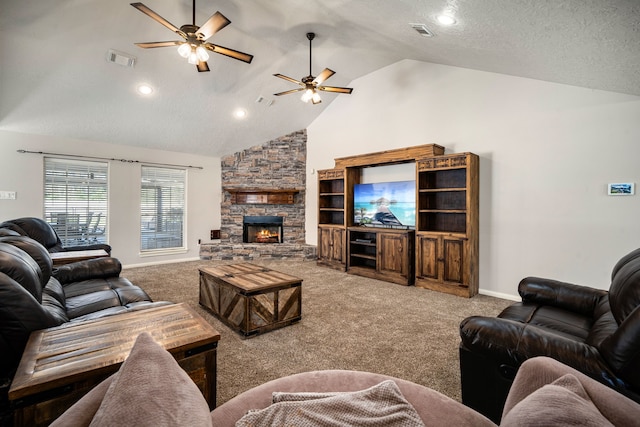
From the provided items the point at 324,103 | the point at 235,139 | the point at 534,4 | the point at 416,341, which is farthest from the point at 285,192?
the point at 534,4

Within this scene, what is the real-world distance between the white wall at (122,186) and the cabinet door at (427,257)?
15.4ft

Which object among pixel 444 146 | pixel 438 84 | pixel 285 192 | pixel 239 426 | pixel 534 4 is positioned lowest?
pixel 239 426

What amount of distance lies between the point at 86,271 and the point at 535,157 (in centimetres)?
542

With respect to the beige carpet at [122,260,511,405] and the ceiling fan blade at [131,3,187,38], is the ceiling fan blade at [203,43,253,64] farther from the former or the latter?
the beige carpet at [122,260,511,405]

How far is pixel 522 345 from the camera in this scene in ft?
4.46

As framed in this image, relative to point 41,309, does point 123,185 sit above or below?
above

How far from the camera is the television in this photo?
486 centimetres

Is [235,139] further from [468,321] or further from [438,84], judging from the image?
[468,321]

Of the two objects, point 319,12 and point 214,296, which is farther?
point 319,12

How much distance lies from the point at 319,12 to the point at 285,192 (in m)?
3.91

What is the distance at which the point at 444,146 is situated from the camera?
460 cm

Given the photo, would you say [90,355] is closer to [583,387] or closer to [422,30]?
[583,387]

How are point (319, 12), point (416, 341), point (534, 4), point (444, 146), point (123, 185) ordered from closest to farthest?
point (534, 4) → point (416, 341) → point (319, 12) → point (444, 146) → point (123, 185)

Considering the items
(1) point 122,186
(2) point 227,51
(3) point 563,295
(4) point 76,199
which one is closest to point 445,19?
(2) point 227,51
